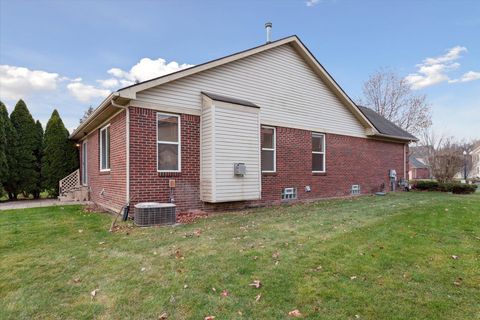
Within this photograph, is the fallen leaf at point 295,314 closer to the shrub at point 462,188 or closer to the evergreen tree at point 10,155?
the evergreen tree at point 10,155

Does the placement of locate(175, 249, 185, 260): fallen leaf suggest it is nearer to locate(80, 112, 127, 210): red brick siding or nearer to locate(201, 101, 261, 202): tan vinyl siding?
locate(201, 101, 261, 202): tan vinyl siding

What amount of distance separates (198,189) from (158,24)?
8.88 m

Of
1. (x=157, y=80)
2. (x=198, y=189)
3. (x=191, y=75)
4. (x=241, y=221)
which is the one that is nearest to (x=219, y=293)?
(x=241, y=221)

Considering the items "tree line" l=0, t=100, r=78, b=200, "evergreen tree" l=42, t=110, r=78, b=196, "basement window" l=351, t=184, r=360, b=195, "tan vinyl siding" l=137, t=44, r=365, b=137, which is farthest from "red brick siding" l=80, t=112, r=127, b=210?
"basement window" l=351, t=184, r=360, b=195

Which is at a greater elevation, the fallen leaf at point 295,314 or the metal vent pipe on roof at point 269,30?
the metal vent pipe on roof at point 269,30

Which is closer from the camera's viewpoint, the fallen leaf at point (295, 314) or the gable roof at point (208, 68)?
the fallen leaf at point (295, 314)

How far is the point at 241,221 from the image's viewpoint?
6.94m

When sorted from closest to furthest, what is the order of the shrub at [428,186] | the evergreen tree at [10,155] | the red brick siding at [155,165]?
the red brick siding at [155,165]
the evergreen tree at [10,155]
the shrub at [428,186]

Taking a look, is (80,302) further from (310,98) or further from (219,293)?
(310,98)

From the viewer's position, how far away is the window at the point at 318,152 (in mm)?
11703

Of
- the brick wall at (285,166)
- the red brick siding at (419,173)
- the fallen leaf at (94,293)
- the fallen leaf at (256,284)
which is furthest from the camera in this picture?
the red brick siding at (419,173)

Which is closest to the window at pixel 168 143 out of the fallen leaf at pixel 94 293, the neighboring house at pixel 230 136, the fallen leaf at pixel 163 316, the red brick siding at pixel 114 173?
the neighboring house at pixel 230 136

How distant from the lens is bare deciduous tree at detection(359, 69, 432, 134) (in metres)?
29.6

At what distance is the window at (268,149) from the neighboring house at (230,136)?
1.4 inches
